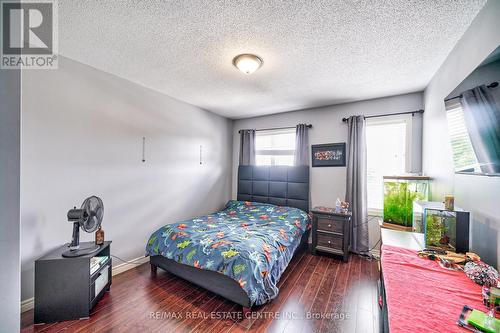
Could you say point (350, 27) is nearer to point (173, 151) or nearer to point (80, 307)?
point (173, 151)

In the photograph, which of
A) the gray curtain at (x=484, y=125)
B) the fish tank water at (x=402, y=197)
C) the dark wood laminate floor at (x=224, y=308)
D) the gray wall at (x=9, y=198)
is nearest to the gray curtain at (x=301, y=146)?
the fish tank water at (x=402, y=197)

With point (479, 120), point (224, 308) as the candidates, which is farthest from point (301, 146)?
point (224, 308)

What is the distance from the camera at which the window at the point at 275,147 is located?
4172mm

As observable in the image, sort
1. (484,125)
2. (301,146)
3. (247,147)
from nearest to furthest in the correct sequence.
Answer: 1. (484,125)
2. (301,146)
3. (247,147)

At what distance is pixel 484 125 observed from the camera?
118 cm

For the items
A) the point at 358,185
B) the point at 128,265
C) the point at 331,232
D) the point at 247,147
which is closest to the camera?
the point at 128,265

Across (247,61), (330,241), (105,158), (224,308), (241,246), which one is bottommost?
(224,308)

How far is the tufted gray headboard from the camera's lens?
150 inches

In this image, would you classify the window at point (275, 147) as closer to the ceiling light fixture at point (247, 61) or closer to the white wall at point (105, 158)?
the white wall at point (105, 158)

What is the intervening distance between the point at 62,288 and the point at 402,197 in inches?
145

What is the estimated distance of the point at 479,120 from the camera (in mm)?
1229

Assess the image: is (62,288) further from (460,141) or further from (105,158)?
(460,141)

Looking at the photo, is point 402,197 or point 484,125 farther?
point 402,197

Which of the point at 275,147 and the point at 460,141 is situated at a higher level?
the point at 275,147
